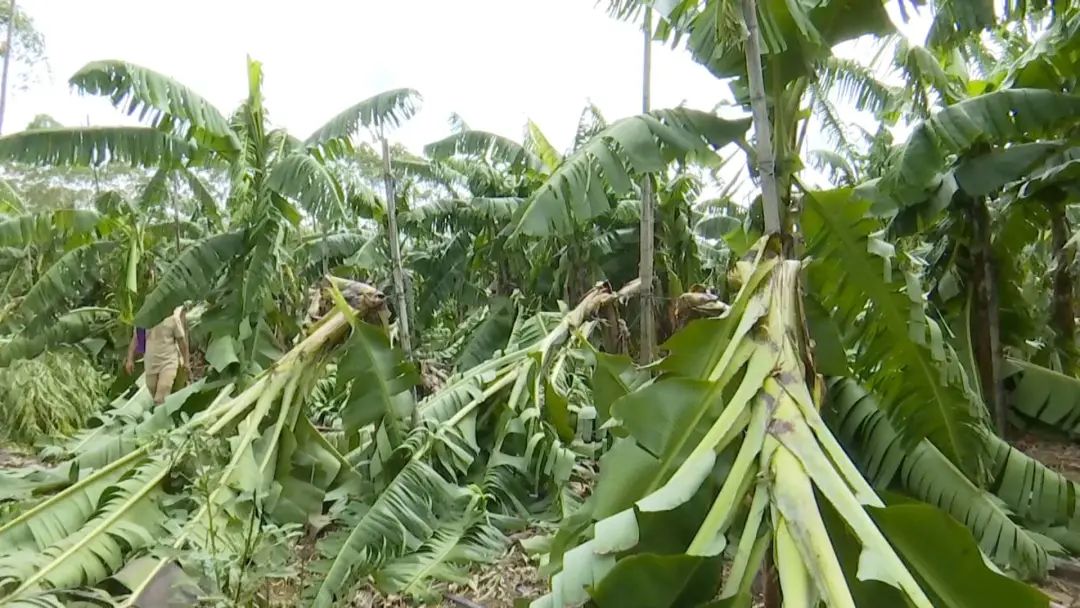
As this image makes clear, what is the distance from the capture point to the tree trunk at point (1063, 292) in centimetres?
604

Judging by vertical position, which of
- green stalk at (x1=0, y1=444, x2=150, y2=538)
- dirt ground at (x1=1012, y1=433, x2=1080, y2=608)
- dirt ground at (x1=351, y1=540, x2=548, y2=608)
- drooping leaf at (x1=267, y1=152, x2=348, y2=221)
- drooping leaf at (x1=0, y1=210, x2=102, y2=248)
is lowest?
dirt ground at (x1=351, y1=540, x2=548, y2=608)

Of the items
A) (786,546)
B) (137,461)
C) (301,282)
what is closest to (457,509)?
(137,461)

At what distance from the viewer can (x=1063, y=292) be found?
6.31 m

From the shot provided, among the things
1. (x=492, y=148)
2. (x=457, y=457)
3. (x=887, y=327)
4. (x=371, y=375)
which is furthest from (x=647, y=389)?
(x=492, y=148)

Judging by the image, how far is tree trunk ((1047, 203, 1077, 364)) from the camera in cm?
604

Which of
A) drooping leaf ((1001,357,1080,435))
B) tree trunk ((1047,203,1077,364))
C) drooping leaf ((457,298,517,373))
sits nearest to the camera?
drooping leaf ((1001,357,1080,435))

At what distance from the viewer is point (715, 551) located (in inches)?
58.2

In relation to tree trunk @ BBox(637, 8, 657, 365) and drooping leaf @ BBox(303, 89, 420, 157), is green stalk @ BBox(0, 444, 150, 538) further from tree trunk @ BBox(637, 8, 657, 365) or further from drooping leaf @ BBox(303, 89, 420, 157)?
tree trunk @ BBox(637, 8, 657, 365)

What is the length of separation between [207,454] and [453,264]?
5446 millimetres

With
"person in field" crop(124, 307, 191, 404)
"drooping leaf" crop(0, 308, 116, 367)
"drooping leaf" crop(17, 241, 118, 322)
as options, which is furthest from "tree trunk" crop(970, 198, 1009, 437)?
"drooping leaf" crop(0, 308, 116, 367)

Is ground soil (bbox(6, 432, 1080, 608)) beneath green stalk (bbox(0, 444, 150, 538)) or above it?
beneath

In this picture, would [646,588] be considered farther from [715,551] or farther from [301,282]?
[301,282]

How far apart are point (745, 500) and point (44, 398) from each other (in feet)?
26.6

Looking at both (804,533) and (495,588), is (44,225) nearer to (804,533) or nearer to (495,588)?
(495,588)
